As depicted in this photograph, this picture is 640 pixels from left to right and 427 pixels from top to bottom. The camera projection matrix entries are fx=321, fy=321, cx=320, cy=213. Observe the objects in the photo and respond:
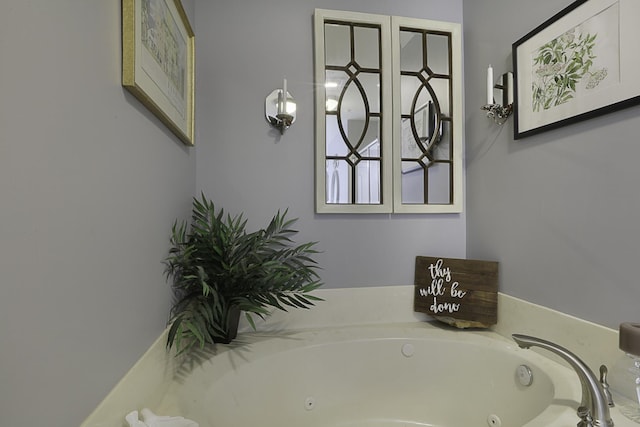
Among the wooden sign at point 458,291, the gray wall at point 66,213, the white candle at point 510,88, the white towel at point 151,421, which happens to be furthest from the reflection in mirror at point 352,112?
the white towel at point 151,421

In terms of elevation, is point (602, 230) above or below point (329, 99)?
below

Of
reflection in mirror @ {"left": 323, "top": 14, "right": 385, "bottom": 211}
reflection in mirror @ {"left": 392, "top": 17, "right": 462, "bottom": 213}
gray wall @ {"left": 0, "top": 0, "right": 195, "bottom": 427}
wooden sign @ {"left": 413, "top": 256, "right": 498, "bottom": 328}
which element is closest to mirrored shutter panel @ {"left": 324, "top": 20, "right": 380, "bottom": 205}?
reflection in mirror @ {"left": 323, "top": 14, "right": 385, "bottom": 211}

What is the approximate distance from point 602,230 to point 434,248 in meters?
0.77

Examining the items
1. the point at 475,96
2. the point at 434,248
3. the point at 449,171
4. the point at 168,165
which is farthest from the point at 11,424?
the point at 475,96

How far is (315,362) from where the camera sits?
140 centimetres

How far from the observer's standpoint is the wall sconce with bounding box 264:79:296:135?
5.00 ft

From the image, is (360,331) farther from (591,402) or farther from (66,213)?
(66,213)

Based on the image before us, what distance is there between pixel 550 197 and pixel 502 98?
0.54 meters

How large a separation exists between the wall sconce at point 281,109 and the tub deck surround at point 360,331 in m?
0.88

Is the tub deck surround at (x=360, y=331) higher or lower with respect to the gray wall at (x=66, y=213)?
lower

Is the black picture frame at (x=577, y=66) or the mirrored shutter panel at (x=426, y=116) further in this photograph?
the mirrored shutter panel at (x=426, y=116)

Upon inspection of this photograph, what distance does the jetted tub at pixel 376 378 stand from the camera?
118 centimetres

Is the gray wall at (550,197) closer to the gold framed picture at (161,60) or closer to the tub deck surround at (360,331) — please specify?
the tub deck surround at (360,331)

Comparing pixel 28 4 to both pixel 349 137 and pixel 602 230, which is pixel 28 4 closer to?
pixel 349 137
